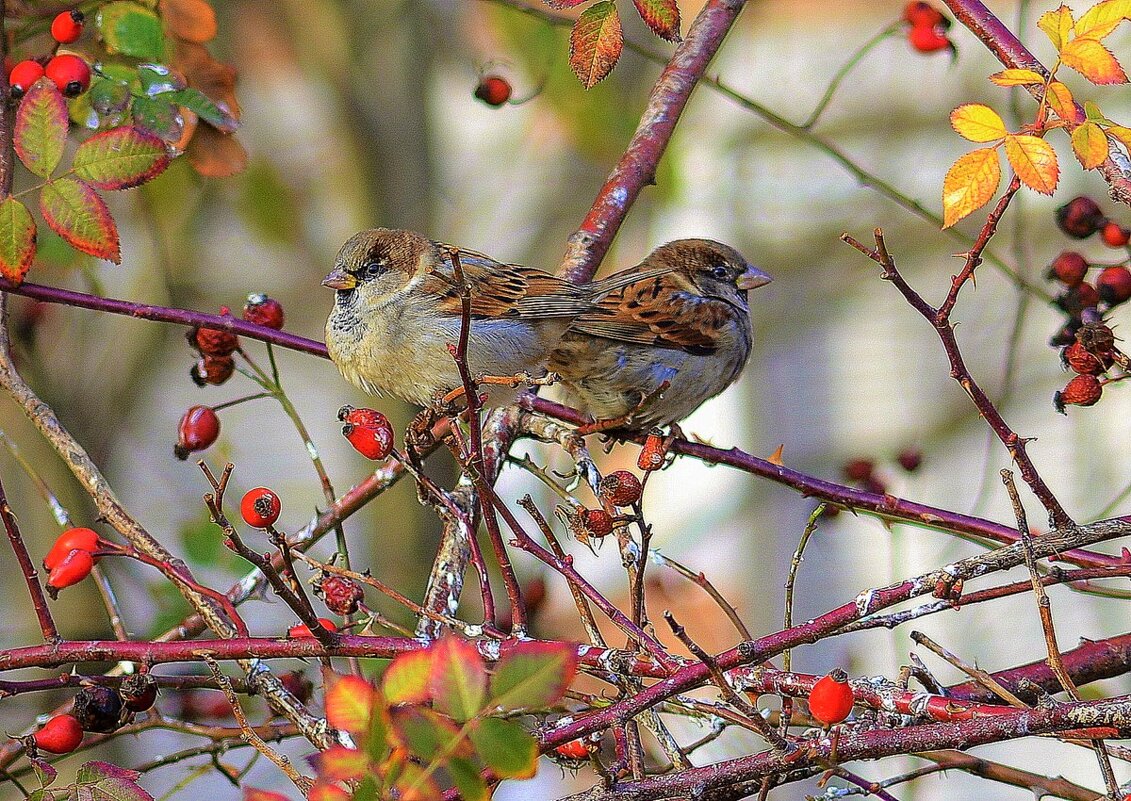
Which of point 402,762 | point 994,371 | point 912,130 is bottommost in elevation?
point 402,762

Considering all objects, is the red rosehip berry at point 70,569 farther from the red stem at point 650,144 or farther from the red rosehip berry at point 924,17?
the red rosehip berry at point 924,17

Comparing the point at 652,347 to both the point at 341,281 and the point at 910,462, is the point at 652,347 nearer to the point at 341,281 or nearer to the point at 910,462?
the point at 910,462

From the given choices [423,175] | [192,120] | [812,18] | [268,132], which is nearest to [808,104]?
[812,18]

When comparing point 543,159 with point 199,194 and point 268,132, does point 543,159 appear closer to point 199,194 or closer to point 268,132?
point 268,132

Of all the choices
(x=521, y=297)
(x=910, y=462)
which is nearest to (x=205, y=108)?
(x=521, y=297)

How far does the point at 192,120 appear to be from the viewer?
5.71ft

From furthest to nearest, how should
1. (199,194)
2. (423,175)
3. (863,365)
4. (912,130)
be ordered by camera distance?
(863,365) < (912,130) < (423,175) < (199,194)

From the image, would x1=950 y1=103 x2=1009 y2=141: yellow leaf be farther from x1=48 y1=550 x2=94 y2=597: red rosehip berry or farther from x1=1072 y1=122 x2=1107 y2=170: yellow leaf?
x1=48 y1=550 x2=94 y2=597: red rosehip berry

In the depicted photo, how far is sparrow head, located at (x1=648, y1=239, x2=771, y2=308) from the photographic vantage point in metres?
2.82

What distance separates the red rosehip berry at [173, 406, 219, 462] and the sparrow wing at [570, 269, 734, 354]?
84 centimetres

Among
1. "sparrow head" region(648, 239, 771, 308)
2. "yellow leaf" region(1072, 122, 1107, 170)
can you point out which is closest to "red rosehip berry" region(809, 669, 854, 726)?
"yellow leaf" region(1072, 122, 1107, 170)

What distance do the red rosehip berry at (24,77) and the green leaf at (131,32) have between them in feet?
0.39

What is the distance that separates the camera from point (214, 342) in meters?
1.71

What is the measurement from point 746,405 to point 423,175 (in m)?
1.69
